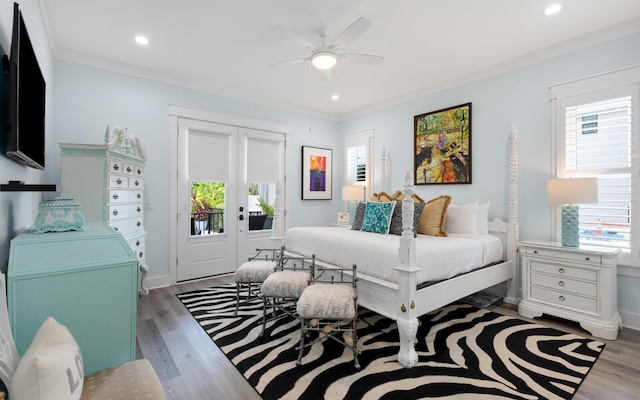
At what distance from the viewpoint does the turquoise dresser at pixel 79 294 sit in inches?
45.0

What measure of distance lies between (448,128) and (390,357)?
3136mm

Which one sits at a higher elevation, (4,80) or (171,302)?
(4,80)

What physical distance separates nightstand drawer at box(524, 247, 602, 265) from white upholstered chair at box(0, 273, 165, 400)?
334 centimetres

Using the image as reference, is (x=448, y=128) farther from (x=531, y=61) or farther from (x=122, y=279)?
(x=122, y=279)

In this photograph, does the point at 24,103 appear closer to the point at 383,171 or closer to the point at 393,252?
the point at 393,252

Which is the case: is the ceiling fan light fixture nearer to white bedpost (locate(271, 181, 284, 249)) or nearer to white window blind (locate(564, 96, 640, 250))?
white bedpost (locate(271, 181, 284, 249))

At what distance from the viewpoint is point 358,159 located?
18.4 ft

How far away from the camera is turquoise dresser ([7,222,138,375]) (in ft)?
3.75

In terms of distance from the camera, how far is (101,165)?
2.90 m

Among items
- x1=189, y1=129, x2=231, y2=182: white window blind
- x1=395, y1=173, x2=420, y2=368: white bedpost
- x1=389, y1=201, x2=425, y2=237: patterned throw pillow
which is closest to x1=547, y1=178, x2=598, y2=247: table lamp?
x1=389, y1=201, x2=425, y2=237: patterned throw pillow

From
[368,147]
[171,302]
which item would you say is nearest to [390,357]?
[171,302]

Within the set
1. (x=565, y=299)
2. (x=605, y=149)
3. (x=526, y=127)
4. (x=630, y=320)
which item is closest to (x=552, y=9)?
(x=526, y=127)

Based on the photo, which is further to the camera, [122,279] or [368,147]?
[368,147]

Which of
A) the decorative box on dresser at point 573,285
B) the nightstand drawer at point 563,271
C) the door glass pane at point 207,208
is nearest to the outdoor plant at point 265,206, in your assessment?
the door glass pane at point 207,208
